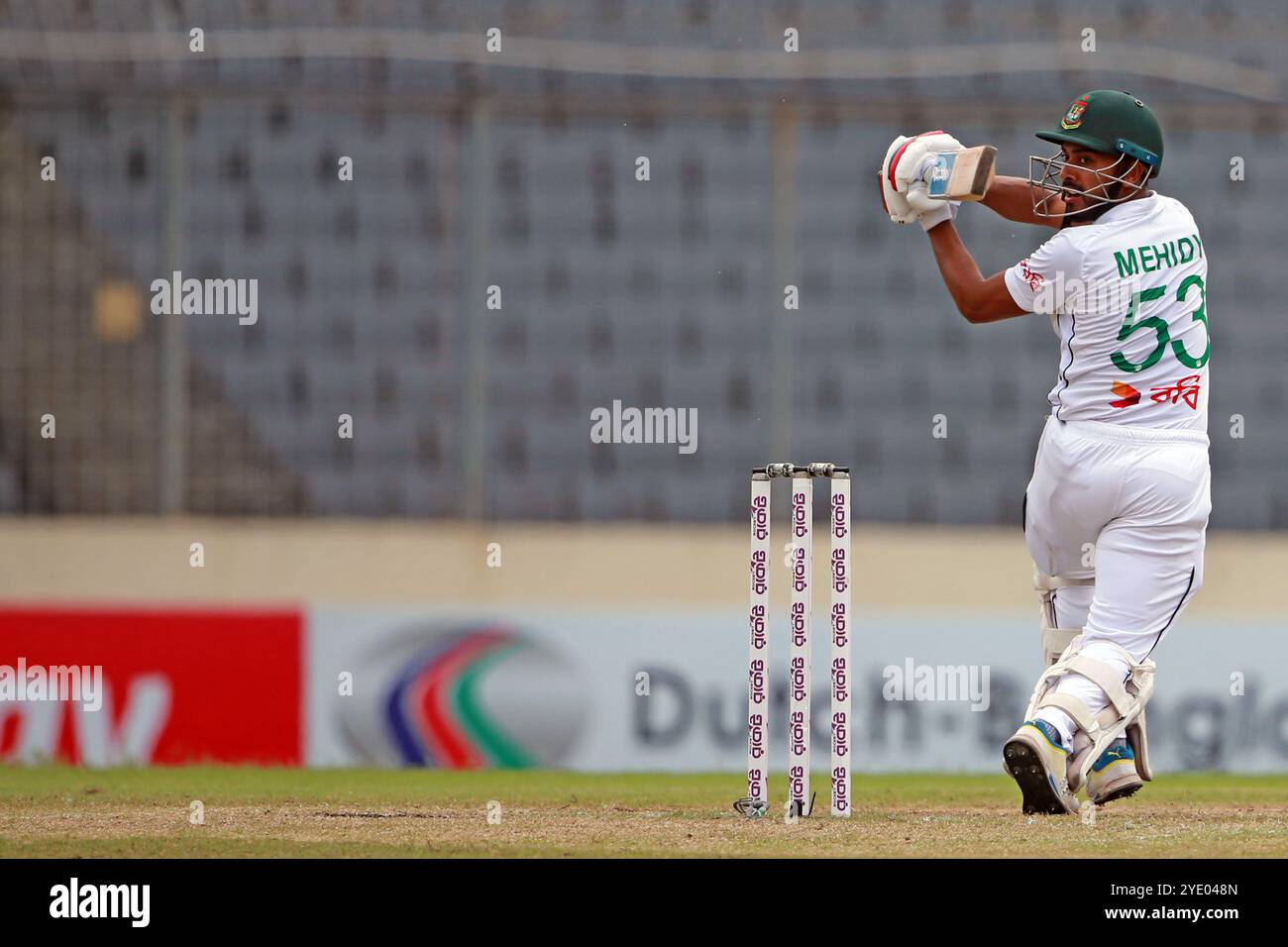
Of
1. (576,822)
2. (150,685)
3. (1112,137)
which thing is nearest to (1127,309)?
(1112,137)

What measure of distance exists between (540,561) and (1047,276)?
4937 mm

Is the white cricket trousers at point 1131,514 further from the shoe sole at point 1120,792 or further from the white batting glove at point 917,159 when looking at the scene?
the white batting glove at point 917,159

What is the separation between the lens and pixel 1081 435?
5941 mm

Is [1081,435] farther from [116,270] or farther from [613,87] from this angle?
[116,270]

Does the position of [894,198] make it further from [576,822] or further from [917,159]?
[576,822]

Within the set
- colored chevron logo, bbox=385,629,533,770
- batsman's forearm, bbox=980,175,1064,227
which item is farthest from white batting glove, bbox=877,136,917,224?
colored chevron logo, bbox=385,629,533,770

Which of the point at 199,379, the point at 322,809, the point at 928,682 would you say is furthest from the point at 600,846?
the point at 199,379

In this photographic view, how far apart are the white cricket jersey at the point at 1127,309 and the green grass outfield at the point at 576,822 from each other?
1.12 m

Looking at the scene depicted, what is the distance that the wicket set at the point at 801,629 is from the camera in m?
5.74

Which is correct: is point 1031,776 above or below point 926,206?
below

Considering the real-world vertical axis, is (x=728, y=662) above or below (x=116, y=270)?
below

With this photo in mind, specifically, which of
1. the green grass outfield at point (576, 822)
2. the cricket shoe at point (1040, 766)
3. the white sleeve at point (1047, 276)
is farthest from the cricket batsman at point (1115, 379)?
the green grass outfield at point (576, 822)

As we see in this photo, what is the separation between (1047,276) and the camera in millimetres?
5863

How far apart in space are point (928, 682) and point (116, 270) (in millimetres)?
4304
